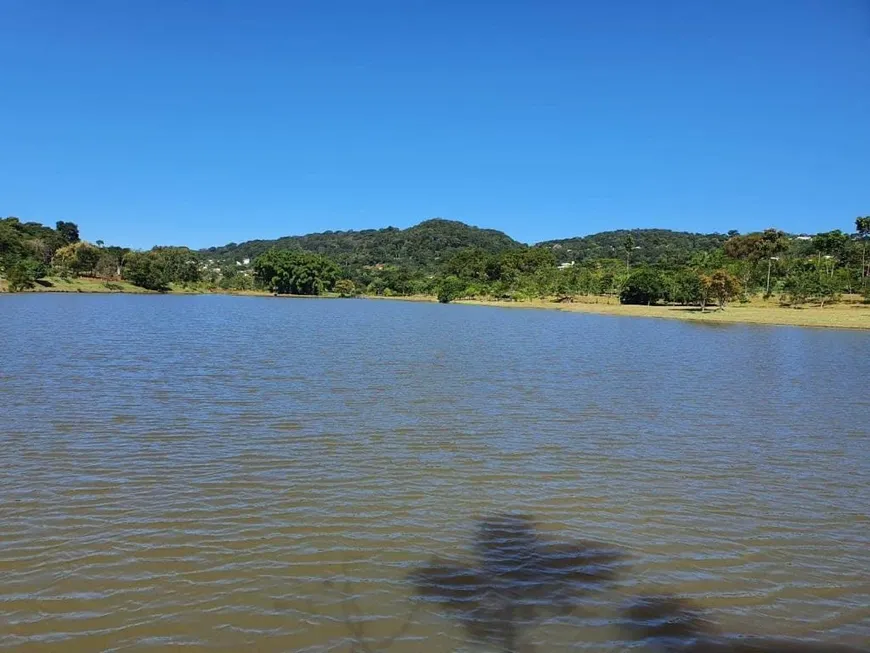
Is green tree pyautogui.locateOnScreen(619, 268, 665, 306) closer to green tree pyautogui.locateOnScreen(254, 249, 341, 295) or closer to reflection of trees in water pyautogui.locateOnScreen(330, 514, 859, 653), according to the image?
green tree pyautogui.locateOnScreen(254, 249, 341, 295)

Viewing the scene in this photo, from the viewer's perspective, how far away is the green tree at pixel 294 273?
493 feet

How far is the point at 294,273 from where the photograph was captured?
150 m

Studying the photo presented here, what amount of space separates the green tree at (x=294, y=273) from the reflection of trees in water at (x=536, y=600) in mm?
147398

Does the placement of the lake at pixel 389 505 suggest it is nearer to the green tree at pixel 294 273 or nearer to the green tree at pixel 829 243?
the green tree at pixel 829 243

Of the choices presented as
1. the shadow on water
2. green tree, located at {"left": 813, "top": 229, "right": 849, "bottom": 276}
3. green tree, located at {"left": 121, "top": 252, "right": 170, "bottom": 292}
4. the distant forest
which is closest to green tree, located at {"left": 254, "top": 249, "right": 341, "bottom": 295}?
the distant forest

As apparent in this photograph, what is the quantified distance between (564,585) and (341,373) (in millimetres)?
14366

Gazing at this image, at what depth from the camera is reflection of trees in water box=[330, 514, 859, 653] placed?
16.1ft

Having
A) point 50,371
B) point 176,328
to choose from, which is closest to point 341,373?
point 50,371

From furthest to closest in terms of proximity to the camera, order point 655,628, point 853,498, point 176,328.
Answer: point 176,328, point 853,498, point 655,628

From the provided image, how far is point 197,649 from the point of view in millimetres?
4621

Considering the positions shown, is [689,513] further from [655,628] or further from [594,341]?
[594,341]

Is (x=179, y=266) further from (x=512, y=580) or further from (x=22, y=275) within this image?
(x=512, y=580)

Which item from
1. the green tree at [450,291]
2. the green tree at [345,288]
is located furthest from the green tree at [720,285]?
the green tree at [345,288]

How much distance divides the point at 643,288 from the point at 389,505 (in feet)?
301
